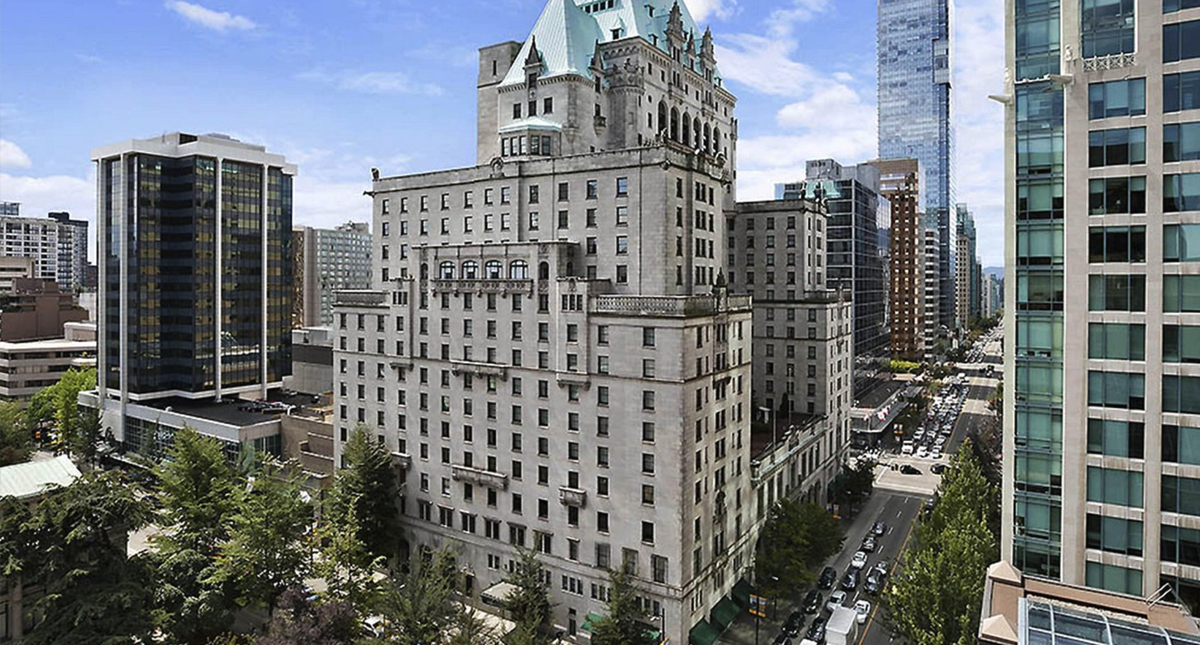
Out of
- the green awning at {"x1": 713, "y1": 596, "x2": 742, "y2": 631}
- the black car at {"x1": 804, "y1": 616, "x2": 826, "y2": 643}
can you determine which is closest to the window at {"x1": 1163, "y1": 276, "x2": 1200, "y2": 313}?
the black car at {"x1": 804, "y1": 616, "x2": 826, "y2": 643}

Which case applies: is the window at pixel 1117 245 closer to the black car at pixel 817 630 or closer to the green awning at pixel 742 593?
the black car at pixel 817 630

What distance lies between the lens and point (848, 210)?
14200 centimetres

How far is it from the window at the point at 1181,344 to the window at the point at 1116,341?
1042mm

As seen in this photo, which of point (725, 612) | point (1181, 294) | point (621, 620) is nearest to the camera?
point (1181, 294)

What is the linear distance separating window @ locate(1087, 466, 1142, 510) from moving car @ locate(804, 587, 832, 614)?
30.4 m

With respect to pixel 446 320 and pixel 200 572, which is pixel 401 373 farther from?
pixel 200 572

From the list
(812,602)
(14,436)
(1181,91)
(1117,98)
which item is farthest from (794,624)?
(14,436)

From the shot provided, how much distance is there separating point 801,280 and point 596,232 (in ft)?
122

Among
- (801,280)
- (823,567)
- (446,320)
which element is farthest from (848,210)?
(446,320)

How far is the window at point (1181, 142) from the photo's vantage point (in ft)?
130

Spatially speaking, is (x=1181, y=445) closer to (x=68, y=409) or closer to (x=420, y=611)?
(x=420, y=611)

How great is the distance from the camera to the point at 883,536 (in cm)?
8550

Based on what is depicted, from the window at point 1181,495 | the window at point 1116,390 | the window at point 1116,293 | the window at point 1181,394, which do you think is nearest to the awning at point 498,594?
the window at point 1116,390

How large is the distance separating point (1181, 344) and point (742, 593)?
41971 mm
